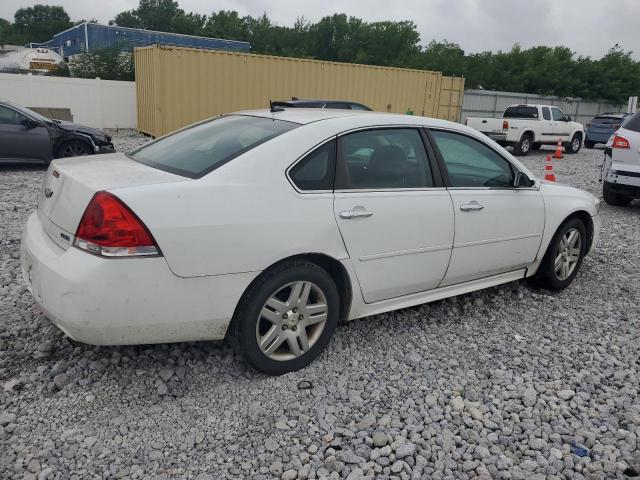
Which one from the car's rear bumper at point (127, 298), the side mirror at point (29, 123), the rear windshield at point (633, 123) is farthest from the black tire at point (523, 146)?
the car's rear bumper at point (127, 298)

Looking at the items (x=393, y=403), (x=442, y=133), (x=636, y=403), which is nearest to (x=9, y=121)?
(x=442, y=133)

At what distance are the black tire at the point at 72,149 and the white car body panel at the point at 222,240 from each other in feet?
25.5

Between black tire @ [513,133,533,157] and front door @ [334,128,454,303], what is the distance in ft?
49.4

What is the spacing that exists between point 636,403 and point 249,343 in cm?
228

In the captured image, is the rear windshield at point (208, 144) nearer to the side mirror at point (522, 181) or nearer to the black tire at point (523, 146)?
the side mirror at point (522, 181)

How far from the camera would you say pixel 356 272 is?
10.7ft

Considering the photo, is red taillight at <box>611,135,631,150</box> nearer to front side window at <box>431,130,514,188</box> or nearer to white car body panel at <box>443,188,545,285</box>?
white car body panel at <box>443,188,545,285</box>

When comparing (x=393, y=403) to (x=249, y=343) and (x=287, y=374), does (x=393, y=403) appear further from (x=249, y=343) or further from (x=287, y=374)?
(x=249, y=343)

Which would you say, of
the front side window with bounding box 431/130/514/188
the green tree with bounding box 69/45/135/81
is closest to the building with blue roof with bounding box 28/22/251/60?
the green tree with bounding box 69/45/135/81

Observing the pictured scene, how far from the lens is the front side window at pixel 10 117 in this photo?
1002 centimetres

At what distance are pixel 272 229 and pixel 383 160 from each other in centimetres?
104

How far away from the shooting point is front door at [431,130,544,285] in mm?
3818

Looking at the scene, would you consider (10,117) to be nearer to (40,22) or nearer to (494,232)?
(494,232)

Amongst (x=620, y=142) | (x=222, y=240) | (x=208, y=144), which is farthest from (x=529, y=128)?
(x=222, y=240)
